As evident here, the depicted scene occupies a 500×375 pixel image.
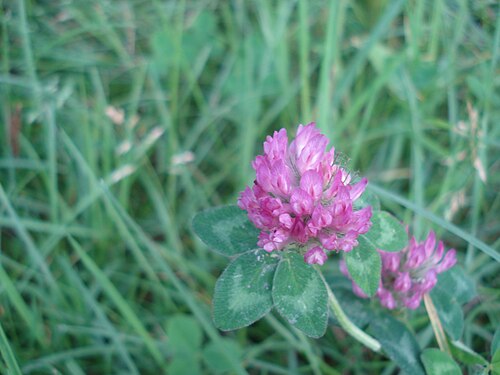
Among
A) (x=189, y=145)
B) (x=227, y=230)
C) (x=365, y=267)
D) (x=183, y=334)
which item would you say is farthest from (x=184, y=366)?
(x=189, y=145)

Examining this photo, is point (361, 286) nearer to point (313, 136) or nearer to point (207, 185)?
point (313, 136)

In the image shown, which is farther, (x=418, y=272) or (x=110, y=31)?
(x=110, y=31)

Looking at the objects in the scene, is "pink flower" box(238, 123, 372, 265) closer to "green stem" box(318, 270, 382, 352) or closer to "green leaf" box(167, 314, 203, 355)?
"green stem" box(318, 270, 382, 352)

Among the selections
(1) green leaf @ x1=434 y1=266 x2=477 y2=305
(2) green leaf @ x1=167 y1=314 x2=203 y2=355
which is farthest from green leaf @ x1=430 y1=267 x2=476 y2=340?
(2) green leaf @ x1=167 y1=314 x2=203 y2=355

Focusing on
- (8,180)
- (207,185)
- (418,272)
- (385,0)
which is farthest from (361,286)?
(385,0)

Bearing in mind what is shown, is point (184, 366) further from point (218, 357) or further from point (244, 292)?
point (244, 292)

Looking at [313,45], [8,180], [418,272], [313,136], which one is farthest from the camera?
[313,45]
